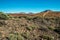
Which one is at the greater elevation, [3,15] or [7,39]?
[3,15]

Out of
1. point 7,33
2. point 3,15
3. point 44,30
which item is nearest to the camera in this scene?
point 7,33

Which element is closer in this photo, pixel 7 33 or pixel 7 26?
pixel 7 33

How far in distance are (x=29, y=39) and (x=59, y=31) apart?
510 centimetres

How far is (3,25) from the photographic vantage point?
16.0 meters

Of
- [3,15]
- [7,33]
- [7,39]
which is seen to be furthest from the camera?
[3,15]

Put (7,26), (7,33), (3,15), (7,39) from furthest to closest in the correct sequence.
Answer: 1. (3,15)
2. (7,26)
3. (7,33)
4. (7,39)

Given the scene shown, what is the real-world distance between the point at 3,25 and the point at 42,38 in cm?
393

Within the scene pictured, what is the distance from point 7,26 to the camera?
52.4ft

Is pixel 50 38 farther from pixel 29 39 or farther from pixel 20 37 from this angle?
pixel 20 37

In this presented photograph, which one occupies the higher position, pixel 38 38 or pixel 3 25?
pixel 3 25

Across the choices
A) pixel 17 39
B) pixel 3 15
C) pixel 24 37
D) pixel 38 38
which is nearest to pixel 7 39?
pixel 17 39

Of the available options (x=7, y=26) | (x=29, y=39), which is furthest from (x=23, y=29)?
(x=29, y=39)

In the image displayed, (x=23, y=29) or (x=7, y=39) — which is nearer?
(x=7, y=39)

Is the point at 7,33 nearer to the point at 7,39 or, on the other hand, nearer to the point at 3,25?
the point at 7,39
